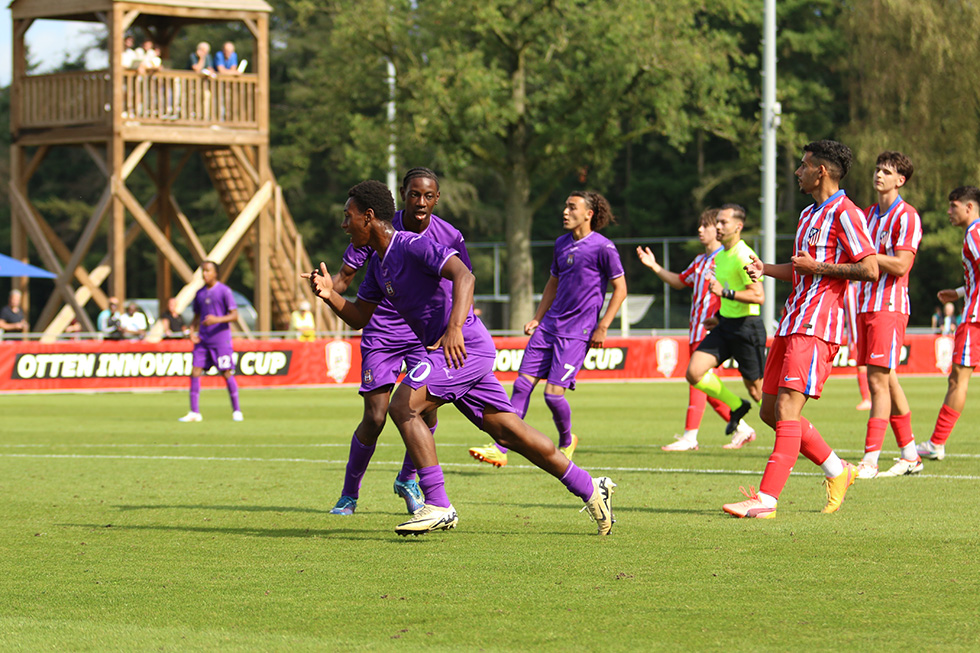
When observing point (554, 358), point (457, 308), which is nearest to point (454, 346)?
point (457, 308)

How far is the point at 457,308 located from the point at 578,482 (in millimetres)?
1209

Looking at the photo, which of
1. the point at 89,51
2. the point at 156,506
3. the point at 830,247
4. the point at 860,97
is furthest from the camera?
the point at 89,51

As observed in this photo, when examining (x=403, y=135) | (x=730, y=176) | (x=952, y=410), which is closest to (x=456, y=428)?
(x=952, y=410)

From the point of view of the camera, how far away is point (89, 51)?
6500 cm

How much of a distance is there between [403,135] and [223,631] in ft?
118

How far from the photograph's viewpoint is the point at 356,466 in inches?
332

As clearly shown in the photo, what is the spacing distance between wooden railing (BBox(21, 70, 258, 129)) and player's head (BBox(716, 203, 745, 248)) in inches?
810

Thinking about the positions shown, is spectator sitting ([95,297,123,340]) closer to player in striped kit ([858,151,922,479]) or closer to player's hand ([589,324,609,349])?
player's hand ([589,324,609,349])

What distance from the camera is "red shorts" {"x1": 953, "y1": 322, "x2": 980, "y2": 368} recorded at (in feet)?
36.0

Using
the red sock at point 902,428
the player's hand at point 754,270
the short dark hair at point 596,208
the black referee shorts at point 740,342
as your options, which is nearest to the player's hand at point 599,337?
the short dark hair at point 596,208

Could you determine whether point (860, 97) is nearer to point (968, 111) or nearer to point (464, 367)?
point (968, 111)

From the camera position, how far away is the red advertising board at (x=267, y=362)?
24.5 meters

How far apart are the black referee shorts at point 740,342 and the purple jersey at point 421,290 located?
5.55 meters

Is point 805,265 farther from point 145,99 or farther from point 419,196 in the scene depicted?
point 145,99
